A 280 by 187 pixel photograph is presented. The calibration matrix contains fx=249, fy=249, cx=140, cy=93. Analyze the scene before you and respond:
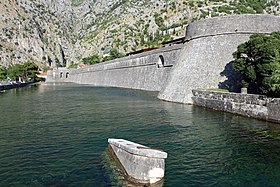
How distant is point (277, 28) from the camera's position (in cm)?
2795

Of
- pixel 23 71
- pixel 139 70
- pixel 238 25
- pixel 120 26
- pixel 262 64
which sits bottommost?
pixel 262 64

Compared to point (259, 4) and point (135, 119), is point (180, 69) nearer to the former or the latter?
point (135, 119)

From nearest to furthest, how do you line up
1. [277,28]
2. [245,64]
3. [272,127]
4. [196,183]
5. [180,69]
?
[196,183] < [272,127] < [245,64] < [277,28] < [180,69]

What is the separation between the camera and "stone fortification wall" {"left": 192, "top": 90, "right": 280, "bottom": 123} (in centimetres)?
1876

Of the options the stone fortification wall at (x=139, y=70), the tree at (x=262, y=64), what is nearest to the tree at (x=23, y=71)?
the stone fortification wall at (x=139, y=70)

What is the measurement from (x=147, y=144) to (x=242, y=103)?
37.7 feet

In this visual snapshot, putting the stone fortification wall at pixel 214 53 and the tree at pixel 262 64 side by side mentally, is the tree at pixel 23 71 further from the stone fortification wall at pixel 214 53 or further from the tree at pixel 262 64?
the tree at pixel 262 64

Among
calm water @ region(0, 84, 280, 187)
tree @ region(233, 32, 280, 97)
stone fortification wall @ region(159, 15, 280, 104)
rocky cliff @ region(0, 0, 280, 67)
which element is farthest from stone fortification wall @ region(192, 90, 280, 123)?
rocky cliff @ region(0, 0, 280, 67)

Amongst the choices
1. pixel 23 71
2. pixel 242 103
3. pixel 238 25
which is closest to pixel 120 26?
pixel 23 71

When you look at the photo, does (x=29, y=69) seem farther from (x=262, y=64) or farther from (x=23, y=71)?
(x=262, y=64)

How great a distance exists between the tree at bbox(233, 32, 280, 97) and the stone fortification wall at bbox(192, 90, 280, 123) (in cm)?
104

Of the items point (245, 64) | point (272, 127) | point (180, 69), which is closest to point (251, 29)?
point (245, 64)

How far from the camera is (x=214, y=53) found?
2923 cm

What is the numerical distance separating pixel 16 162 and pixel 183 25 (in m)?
120
